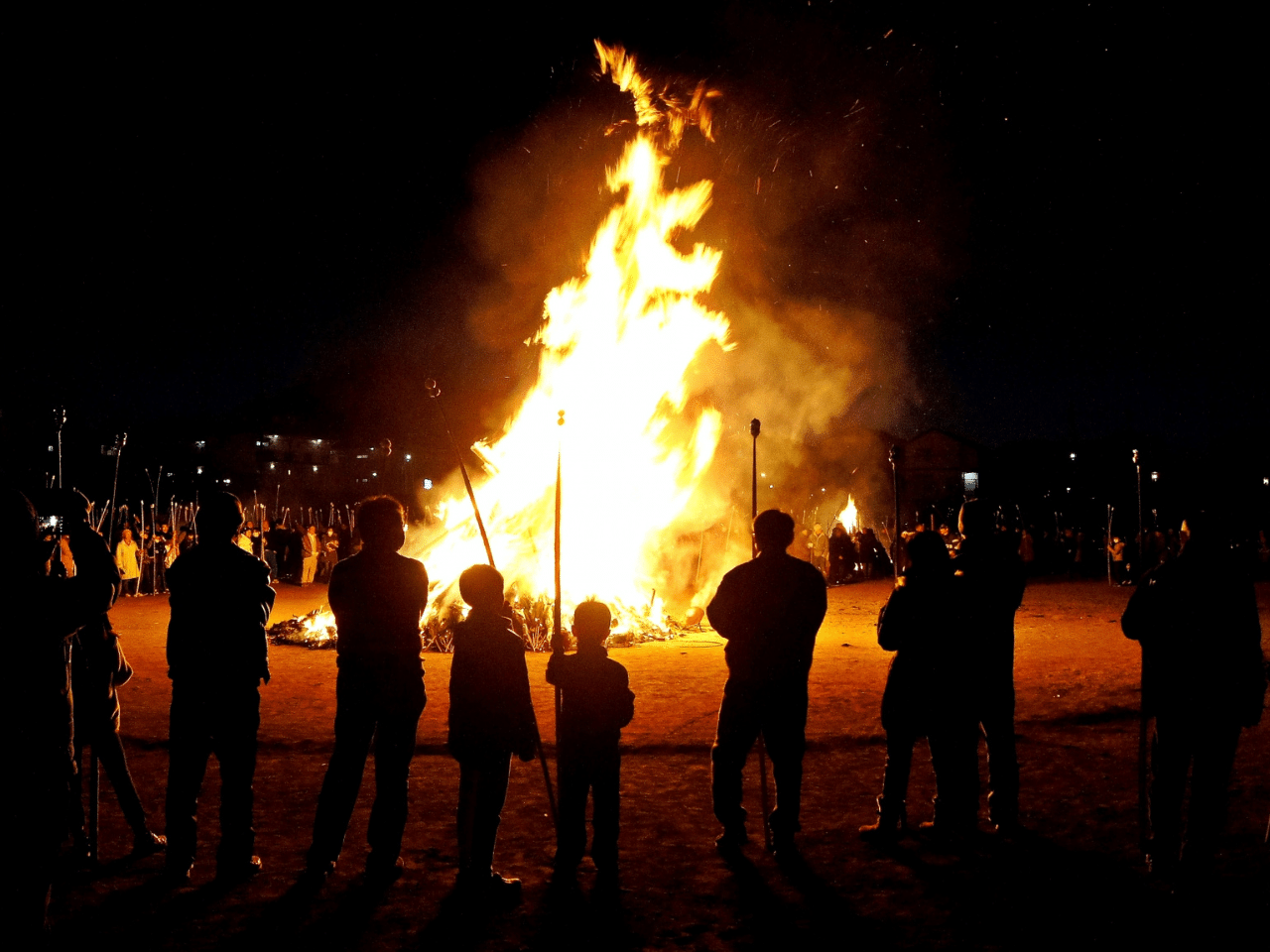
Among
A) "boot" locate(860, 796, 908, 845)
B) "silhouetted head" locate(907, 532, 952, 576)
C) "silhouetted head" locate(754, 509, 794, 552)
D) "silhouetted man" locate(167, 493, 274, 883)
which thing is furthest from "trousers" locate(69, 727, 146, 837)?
"silhouetted head" locate(907, 532, 952, 576)

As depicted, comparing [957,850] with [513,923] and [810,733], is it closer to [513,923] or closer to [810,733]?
[513,923]

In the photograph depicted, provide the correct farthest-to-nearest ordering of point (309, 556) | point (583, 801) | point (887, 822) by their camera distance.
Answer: point (309, 556) → point (887, 822) → point (583, 801)

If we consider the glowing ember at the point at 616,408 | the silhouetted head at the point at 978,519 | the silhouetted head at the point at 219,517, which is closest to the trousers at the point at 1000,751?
the silhouetted head at the point at 978,519

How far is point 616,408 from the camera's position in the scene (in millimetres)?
15867

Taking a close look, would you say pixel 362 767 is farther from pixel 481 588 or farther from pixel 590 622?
pixel 590 622

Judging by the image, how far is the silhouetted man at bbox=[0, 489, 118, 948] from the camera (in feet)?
9.73

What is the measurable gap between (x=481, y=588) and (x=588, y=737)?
0.94 m

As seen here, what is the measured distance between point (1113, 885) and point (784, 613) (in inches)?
81.2

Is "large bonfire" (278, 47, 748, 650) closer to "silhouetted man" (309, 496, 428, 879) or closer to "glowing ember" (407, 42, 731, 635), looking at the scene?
"glowing ember" (407, 42, 731, 635)

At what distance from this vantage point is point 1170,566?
4.73 metres

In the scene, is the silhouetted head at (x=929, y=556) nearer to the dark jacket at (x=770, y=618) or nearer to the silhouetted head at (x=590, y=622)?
the dark jacket at (x=770, y=618)

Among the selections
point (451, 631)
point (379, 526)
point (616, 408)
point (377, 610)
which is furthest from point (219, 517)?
point (616, 408)

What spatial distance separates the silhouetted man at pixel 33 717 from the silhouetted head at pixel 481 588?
1734mm

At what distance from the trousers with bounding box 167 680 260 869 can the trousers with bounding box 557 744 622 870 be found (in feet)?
5.23
